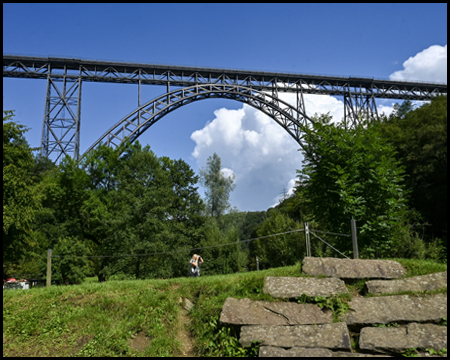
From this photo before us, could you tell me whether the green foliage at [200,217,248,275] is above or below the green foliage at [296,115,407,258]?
below

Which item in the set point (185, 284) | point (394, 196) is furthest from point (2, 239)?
point (394, 196)

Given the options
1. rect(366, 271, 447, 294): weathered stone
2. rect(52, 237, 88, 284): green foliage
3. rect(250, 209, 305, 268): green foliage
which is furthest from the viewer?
rect(250, 209, 305, 268): green foliage

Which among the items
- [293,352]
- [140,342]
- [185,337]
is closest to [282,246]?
[185,337]

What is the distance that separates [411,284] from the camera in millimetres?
7934

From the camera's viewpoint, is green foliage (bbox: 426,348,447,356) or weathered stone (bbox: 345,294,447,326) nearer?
green foliage (bbox: 426,348,447,356)

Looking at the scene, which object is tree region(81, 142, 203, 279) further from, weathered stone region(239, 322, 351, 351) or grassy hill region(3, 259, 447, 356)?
weathered stone region(239, 322, 351, 351)

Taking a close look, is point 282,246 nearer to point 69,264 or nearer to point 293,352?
point 69,264

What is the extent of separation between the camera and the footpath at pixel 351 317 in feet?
21.1

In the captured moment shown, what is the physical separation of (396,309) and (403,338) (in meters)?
0.81

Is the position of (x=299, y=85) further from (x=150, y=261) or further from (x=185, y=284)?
(x=185, y=284)

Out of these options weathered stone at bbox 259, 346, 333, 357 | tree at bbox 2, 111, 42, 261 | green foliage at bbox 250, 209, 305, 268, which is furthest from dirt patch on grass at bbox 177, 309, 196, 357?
green foliage at bbox 250, 209, 305, 268

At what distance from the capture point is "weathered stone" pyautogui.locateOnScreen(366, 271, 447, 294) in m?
7.77

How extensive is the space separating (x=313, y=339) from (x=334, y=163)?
30.9 ft

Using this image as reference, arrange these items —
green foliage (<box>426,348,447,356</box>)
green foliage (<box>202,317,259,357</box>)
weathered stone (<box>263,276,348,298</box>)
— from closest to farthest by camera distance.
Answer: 1. green foliage (<box>426,348,447,356</box>)
2. green foliage (<box>202,317,259,357</box>)
3. weathered stone (<box>263,276,348,298</box>)
